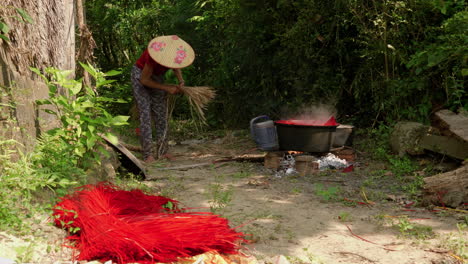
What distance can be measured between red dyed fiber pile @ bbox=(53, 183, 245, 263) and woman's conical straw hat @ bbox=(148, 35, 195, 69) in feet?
10.1

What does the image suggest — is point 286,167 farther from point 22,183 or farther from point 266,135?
point 22,183

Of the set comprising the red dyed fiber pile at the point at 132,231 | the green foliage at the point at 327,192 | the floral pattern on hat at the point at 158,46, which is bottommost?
the green foliage at the point at 327,192

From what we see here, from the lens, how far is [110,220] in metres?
3.18

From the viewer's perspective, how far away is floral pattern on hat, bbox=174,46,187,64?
6484 mm

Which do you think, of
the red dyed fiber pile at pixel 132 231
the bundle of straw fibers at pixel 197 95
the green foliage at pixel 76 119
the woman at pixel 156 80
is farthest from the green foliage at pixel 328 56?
the green foliage at pixel 76 119

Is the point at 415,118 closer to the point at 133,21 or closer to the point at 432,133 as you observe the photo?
the point at 432,133

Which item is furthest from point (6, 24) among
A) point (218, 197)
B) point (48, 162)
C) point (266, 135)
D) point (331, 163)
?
point (331, 163)

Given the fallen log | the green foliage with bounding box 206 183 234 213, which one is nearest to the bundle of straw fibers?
the green foliage with bounding box 206 183 234 213

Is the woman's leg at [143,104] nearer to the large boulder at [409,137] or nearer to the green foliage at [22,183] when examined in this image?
the green foliage at [22,183]

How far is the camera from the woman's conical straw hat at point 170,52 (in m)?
6.36

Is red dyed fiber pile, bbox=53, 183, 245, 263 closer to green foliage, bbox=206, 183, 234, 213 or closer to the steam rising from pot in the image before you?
green foliage, bbox=206, 183, 234, 213

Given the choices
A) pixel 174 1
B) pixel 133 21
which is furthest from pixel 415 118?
pixel 133 21

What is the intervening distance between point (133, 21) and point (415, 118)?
27.7 feet

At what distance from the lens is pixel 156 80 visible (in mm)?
6711
